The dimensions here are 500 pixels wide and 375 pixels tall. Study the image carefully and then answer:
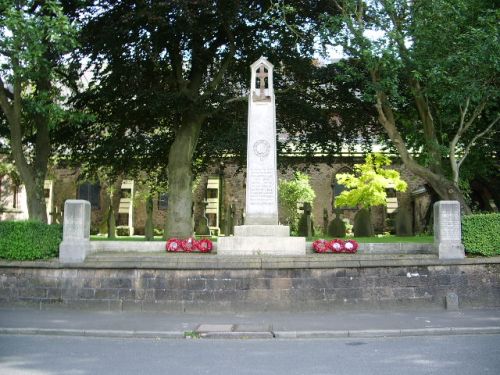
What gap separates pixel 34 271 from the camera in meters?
12.9

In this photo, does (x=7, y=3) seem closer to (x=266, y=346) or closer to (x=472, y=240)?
(x=266, y=346)

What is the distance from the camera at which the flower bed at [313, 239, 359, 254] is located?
14084 mm

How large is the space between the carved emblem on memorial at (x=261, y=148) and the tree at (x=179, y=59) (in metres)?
5.45

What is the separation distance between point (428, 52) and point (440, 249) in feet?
24.4

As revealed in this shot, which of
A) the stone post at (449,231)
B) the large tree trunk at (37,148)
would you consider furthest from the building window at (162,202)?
the stone post at (449,231)

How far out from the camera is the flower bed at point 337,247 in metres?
14.1

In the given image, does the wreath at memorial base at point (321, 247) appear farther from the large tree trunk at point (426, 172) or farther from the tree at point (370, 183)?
the tree at point (370, 183)

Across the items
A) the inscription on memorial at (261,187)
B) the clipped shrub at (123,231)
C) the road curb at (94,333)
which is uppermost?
the inscription on memorial at (261,187)

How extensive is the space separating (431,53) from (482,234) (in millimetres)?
6847

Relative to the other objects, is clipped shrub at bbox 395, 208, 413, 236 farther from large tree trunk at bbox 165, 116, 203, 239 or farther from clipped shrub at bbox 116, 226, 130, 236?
clipped shrub at bbox 116, 226, 130, 236

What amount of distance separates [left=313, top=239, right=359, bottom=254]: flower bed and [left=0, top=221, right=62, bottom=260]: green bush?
6395 millimetres

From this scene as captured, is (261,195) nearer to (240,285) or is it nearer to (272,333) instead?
(240,285)

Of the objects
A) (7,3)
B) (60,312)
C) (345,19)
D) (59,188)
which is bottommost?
(60,312)

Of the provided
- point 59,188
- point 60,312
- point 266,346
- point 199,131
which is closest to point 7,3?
point 60,312
